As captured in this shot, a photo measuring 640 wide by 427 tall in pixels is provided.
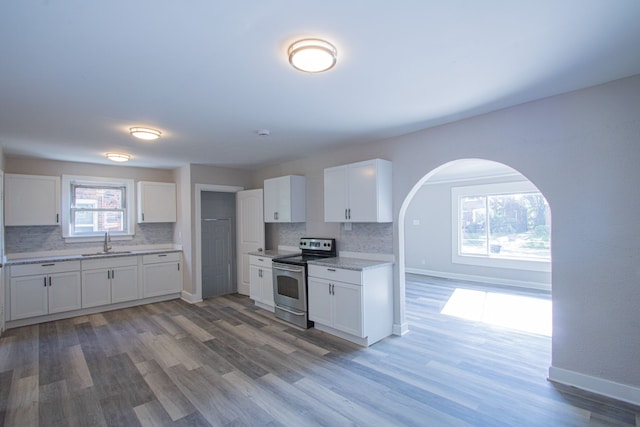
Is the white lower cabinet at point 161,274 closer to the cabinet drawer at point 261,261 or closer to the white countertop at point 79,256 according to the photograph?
the white countertop at point 79,256

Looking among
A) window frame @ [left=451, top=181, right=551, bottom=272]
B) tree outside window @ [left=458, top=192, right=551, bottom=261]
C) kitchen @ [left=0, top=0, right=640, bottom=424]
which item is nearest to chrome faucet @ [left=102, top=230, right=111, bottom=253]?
kitchen @ [left=0, top=0, right=640, bottom=424]

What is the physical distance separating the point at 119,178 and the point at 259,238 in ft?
9.04

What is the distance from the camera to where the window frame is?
19.9 ft

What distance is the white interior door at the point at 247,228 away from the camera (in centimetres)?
564

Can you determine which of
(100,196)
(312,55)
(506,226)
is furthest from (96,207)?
(506,226)

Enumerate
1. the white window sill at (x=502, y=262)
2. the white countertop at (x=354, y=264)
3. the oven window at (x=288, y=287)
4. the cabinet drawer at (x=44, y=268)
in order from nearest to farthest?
1. the white countertop at (x=354, y=264)
2. the oven window at (x=288, y=287)
3. the cabinet drawer at (x=44, y=268)
4. the white window sill at (x=502, y=262)

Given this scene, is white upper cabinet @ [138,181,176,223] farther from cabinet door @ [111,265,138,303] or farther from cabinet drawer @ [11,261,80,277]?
cabinet drawer @ [11,261,80,277]

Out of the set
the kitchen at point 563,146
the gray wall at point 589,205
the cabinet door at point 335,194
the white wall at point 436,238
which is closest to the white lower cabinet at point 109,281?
the kitchen at point 563,146

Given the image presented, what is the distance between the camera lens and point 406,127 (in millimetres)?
3455

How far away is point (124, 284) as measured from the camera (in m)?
5.08

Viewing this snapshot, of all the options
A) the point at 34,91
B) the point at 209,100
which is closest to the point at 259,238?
the point at 209,100

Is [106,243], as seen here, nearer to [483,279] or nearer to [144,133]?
[144,133]

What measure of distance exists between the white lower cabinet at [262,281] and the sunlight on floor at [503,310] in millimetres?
2643

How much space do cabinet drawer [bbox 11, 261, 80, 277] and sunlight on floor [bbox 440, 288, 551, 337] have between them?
5.66 metres
